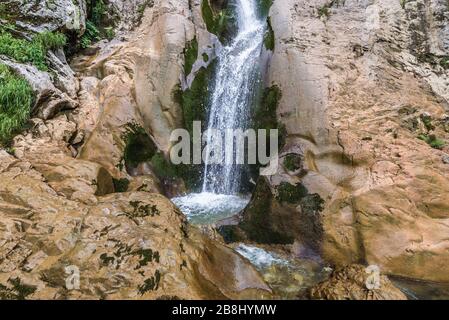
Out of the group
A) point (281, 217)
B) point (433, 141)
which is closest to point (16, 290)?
point (281, 217)

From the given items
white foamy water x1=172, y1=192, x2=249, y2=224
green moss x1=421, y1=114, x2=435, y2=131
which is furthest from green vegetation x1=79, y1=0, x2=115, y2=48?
green moss x1=421, y1=114, x2=435, y2=131

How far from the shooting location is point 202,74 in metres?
9.50

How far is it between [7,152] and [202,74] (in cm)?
516

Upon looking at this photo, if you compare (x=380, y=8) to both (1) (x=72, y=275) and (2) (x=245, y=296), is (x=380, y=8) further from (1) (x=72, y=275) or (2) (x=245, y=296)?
(1) (x=72, y=275)

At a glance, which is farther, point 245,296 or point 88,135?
point 88,135

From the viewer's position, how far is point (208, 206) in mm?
8250

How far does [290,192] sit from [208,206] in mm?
2311

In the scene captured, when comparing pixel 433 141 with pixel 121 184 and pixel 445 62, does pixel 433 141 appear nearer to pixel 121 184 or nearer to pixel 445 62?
pixel 445 62

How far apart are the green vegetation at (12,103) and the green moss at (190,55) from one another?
154 inches

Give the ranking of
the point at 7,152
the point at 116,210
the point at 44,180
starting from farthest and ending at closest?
the point at 7,152 → the point at 44,180 → the point at 116,210

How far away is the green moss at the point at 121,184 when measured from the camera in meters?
7.82

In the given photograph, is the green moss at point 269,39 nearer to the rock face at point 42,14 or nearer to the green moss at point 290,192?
the green moss at point 290,192

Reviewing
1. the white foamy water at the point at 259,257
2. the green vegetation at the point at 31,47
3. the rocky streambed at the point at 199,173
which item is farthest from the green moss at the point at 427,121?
the green vegetation at the point at 31,47
